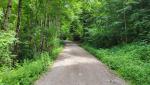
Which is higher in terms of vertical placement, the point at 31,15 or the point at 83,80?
the point at 31,15

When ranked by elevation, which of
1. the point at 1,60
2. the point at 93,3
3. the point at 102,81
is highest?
the point at 93,3

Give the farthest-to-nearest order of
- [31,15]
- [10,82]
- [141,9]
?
[31,15] → [141,9] → [10,82]

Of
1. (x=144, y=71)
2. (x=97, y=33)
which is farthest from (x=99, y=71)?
(x=97, y=33)

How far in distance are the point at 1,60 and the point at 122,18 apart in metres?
16.7

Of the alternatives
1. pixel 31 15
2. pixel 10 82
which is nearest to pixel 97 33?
pixel 31 15

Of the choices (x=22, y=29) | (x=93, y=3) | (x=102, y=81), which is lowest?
(x=102, y=81)

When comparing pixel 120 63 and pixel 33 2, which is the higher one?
pixel 33 2

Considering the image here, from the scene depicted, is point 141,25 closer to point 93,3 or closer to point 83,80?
point 93,3

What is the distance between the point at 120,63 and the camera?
675 inches

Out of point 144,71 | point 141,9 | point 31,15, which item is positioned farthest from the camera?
point 31,15

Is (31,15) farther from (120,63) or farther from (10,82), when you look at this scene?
(10,82)

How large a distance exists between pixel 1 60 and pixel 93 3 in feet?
35.6

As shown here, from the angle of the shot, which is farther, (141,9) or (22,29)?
(22,29)

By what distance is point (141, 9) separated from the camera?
24625mm
